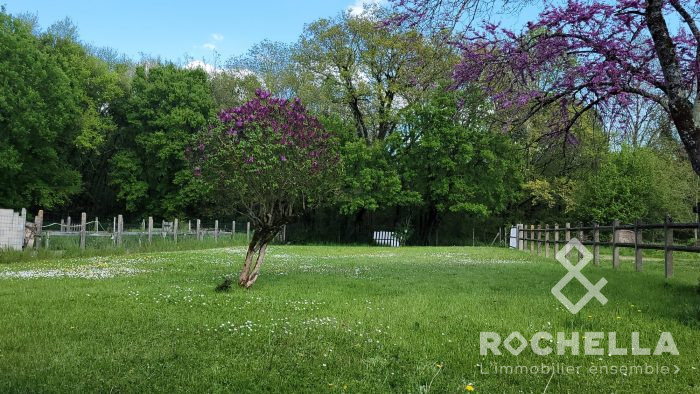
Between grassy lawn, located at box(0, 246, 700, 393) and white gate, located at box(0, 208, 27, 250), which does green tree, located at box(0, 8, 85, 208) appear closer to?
white gate, located at box(0, 208, 27, 250)

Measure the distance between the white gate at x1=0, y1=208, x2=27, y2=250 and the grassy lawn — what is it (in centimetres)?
1047

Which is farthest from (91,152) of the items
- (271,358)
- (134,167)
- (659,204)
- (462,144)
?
(271,358)

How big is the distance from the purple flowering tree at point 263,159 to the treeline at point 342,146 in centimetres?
2156

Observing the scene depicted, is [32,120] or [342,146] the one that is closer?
[32,120]

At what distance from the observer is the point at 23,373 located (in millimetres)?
4176

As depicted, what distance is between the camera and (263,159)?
365 inches

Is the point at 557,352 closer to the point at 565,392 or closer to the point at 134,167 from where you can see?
the point at 565,392

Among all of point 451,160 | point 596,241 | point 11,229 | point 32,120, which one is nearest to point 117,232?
point 11,229

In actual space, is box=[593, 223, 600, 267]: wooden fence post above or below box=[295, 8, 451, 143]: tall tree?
below

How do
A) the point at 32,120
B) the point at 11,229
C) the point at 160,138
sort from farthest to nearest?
the point at 160,138 < the point at 32,120 < the point at 11,229

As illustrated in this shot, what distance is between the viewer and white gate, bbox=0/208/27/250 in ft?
61.5

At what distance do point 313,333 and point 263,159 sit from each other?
440 cm

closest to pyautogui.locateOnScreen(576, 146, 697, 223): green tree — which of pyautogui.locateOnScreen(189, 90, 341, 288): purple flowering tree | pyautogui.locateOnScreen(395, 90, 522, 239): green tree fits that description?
pyautogui.locateOnScreen(395, 90, 522, 239): green tree

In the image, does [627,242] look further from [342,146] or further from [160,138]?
[160,138]
